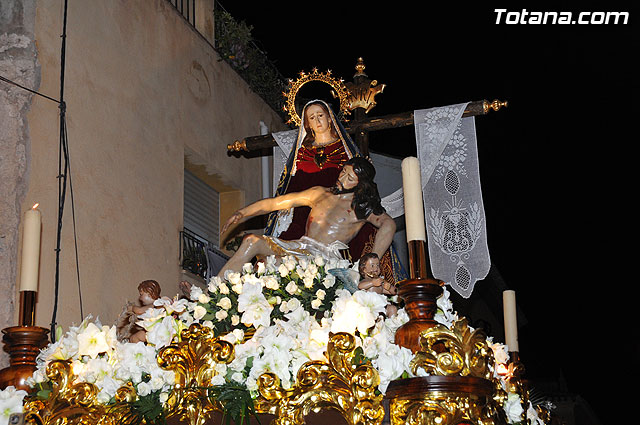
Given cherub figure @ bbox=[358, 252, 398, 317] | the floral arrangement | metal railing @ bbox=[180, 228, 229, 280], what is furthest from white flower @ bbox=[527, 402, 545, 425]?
metal railing @ bbox=[180, 228, 229, 280]

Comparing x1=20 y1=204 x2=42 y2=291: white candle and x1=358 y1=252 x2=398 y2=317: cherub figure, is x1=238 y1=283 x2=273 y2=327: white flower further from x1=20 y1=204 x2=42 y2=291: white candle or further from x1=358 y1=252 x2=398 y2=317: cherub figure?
x1=358 y1=252 x2=398 y2=317: cherub figure

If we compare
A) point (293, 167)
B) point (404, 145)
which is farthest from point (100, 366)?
point (404, 145)

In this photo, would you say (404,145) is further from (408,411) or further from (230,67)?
(408,411)

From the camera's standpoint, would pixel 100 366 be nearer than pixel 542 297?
Yes

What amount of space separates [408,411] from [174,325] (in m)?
0.77

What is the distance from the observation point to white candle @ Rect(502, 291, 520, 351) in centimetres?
348

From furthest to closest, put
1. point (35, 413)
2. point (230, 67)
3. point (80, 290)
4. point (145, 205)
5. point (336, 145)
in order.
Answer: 1. point (230, 67)
2. point (145, 205)
3. point (80, 290)
4. point (336, 145)
5. point (35, 413)

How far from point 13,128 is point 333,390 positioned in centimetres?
376

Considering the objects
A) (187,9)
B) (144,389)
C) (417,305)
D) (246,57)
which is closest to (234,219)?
(144,389)

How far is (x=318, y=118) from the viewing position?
5199mm

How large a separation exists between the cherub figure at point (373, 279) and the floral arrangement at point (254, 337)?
2.28ft

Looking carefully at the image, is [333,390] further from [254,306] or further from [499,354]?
[499,354]

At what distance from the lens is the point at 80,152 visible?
19.2ft

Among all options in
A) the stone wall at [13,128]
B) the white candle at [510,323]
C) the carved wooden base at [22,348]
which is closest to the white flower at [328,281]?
the carved wooden base at [22,348]
